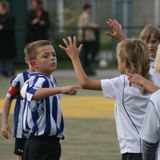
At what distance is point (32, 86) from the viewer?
20.0 ft

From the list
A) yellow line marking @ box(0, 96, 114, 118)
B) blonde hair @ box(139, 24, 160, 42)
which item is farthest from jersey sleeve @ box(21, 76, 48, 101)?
yellow line marking @ box(0, 96, 114, 118)

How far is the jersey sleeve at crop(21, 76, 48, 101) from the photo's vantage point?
6062 mm

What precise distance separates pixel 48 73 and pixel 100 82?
70cm

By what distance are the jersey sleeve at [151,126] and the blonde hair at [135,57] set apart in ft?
4.00

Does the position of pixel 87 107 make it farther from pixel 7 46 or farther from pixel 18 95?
pixel 7 46

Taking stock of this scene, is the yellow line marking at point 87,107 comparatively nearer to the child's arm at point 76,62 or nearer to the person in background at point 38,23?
the person in background at point 38,23

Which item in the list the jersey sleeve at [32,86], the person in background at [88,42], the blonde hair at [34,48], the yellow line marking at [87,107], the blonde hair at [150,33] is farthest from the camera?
the person in background at [88,42]

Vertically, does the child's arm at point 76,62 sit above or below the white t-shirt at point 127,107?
above

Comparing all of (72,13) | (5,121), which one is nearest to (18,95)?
(5,121)

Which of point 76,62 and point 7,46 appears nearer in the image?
point 76,62

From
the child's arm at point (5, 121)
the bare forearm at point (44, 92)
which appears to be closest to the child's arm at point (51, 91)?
the bare forearm at point (44, 92)

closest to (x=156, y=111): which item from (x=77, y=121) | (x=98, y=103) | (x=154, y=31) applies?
(x=154, y=31)

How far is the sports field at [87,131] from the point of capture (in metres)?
9.13

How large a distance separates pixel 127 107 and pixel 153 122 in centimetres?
148
